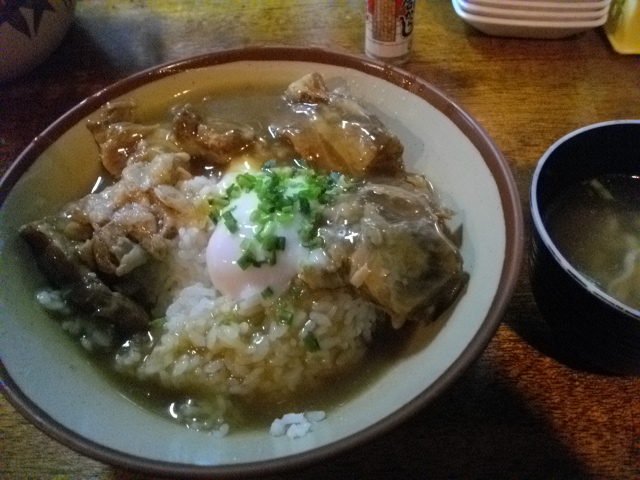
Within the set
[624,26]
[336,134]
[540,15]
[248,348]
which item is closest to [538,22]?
[540,15]

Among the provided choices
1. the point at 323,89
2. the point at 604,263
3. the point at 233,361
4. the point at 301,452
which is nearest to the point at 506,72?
the point at 323,89

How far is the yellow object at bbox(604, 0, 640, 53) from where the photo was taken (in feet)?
9.17

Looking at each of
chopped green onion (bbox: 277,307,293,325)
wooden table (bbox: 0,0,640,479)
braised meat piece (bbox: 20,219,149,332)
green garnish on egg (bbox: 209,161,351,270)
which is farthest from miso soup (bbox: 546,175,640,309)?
braised meat piece (bbox: 20,219,149,332)

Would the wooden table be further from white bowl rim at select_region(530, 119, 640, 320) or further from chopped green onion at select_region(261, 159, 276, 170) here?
chopped green onion at select_region(261, 159, 276, 170)

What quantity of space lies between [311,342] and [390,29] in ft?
5.87

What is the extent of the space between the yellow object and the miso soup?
139cm

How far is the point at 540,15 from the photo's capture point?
2.85 meters

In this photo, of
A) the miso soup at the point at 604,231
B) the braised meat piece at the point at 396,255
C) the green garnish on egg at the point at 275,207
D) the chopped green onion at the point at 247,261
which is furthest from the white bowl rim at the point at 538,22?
the chopped green onion at the point at 247,261

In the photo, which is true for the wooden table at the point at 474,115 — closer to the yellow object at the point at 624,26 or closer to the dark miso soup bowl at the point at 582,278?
the yellow object at the point at 624,26

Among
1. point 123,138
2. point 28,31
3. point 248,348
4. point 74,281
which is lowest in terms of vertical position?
point 248,348

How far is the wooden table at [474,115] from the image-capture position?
154cm

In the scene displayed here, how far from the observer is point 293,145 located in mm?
2277

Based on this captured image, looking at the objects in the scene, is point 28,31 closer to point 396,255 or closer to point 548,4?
point 396,255

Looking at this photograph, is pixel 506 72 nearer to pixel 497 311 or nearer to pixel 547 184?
pixel 547 184
